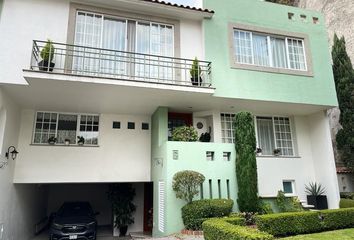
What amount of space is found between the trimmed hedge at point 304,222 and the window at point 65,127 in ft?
26.5

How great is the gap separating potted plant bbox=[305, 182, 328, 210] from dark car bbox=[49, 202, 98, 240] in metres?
10.5

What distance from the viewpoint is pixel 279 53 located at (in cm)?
1327

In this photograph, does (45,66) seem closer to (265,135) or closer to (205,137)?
(205,137)

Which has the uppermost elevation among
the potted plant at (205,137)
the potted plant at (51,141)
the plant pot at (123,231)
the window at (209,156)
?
the potted plant at (205,137)

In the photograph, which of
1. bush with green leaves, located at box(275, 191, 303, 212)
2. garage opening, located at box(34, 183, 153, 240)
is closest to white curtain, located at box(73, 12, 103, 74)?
garage opening, located at box(34, 183, 153, 240)

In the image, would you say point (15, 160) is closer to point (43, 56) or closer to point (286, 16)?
point (43, 56)

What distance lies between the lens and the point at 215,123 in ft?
42.9

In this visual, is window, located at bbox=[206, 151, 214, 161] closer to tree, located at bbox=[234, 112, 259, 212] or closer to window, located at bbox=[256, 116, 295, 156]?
tree, located at bbox=[234, 112, 259, 212]

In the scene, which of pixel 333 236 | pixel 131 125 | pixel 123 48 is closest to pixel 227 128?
pixel 131 125

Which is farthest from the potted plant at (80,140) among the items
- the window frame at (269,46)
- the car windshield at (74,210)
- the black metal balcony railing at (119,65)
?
the window frame at (269,46)

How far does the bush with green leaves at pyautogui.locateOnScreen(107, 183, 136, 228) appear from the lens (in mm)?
13859

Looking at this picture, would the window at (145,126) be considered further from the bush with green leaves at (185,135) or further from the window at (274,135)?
the window at (274,135)

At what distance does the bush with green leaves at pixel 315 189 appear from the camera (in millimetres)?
13363

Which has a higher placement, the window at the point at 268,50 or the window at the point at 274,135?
the window at the point at 268,50
